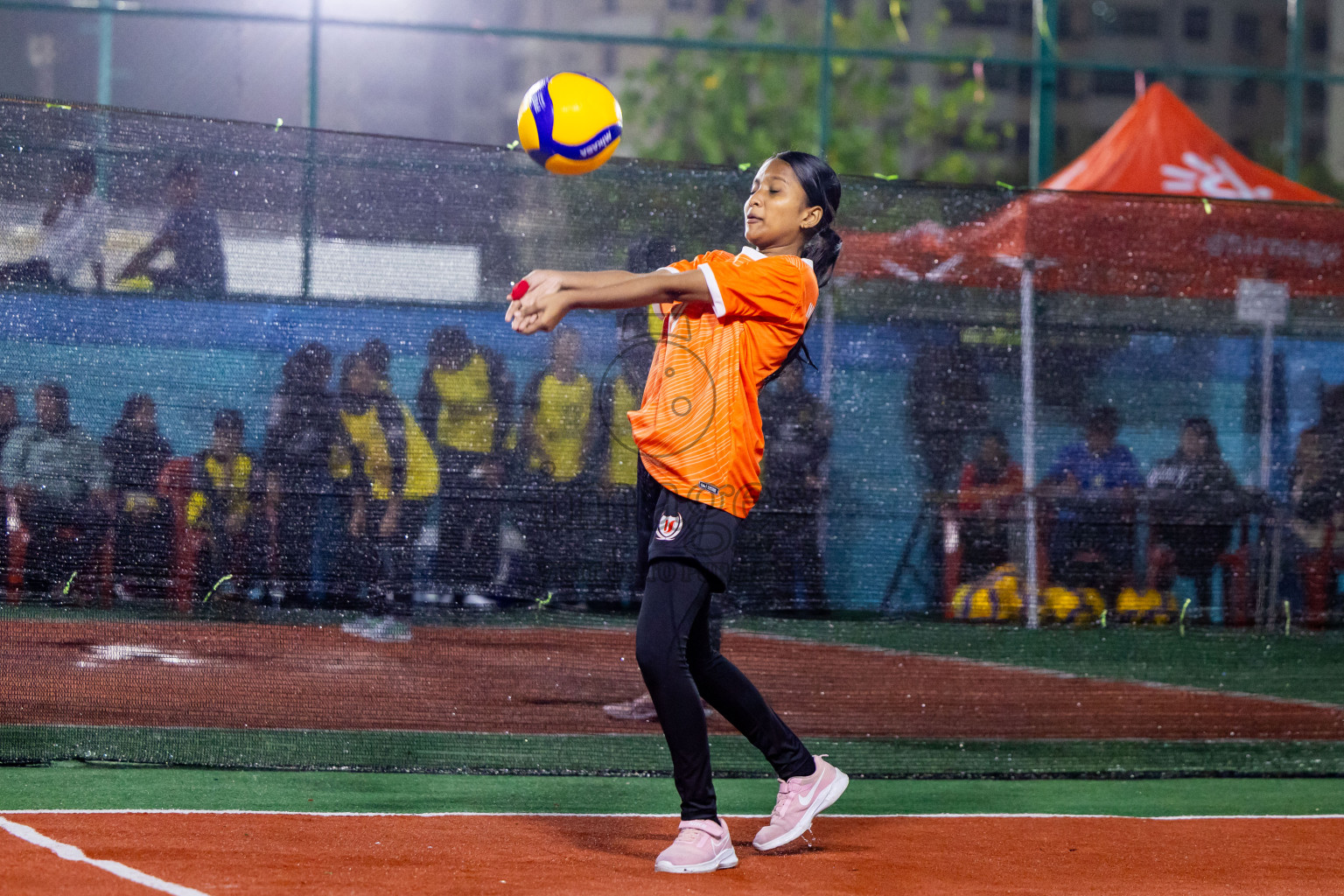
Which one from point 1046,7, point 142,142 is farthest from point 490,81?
point 142,142

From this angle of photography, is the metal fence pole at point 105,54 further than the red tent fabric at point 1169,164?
Yes

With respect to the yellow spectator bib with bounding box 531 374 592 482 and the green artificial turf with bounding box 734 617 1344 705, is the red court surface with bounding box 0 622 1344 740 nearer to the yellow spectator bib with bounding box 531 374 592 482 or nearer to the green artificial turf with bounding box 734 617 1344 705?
the green artificial turf with bounding box 734 617 1344 705

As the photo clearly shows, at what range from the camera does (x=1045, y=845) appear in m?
4.54

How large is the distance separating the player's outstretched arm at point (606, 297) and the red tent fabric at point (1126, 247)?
7.38 ft

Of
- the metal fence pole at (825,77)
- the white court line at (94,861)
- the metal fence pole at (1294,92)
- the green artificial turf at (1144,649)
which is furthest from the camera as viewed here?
the metal fence pole at (1294,92)

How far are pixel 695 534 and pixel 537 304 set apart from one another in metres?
0.81

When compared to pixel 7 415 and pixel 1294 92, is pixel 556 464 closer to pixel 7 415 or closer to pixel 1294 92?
pixel 7 415

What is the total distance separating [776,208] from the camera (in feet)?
14.0

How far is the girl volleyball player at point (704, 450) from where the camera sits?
4066 millimetres

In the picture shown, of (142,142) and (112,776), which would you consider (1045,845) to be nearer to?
(112,776)

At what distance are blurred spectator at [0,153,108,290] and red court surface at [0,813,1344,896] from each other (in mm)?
2001

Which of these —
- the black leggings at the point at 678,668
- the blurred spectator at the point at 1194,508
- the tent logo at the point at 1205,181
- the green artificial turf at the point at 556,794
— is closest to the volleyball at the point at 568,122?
the black leggings at the point at 678,668

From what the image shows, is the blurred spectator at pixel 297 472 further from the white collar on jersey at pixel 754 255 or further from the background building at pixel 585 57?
the background building at pixel 585 57

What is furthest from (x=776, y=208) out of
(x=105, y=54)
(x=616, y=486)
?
(x=105, y=54)
